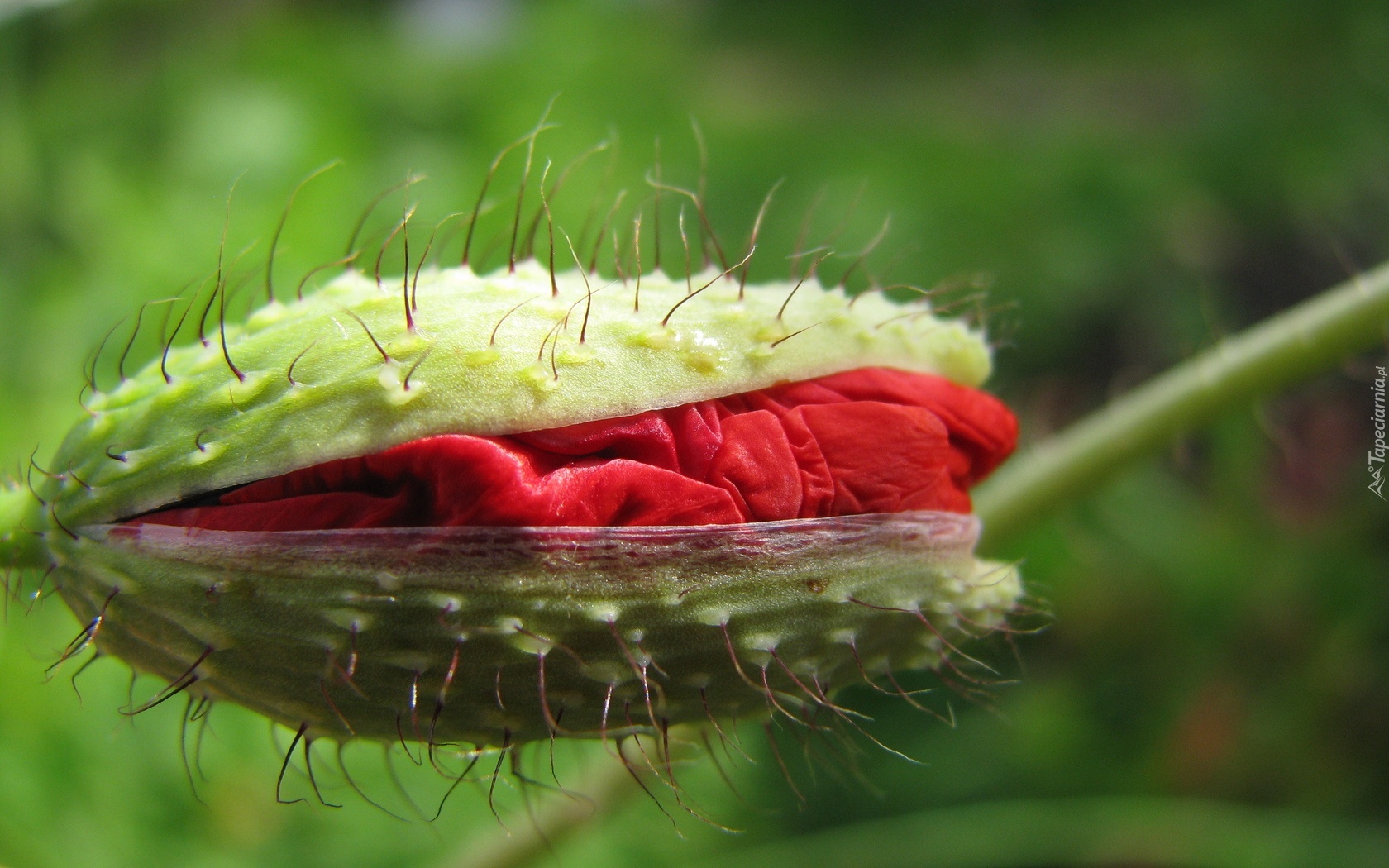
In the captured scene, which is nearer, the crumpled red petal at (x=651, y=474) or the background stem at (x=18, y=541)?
the crumpled red petal at (x=651, y=474)

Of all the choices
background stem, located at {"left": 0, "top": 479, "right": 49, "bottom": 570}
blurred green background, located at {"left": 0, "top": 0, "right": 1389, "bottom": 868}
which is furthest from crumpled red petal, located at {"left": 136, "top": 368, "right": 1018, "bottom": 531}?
blurred green background, located at {"left": 0, "top": 0, "right": 1389, "bottom": 868}

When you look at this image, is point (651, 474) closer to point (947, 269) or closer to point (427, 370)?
point (427, 370)

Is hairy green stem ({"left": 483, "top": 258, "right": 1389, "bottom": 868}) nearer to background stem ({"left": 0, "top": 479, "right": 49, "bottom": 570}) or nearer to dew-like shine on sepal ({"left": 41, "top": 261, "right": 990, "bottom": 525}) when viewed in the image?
dew-like shine on sepal ({"left": 41, "top": 261, "right": 990, "bottom": 525})

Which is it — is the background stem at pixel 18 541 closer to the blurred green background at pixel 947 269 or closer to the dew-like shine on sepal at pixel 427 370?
the dew-like shine on sepal at pixel 427 370

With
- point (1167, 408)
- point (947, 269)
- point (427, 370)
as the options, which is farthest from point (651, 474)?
point (947, 269)

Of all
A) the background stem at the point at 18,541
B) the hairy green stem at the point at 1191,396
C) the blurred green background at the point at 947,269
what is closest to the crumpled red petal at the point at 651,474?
the background stem at the point at 18,541

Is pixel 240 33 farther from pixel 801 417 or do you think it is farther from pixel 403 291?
pixel 801 417
